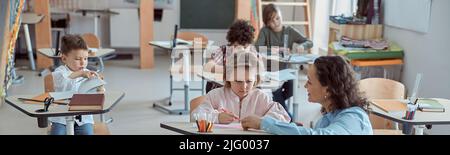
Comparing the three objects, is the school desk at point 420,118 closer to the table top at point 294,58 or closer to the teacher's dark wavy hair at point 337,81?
the teacher's dark wavy hair at point 337,81

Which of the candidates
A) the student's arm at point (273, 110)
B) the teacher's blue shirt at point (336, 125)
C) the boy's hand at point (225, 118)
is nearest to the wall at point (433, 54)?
the student's arm at point (273, 110)

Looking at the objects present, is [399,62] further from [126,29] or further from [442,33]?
[126,29]

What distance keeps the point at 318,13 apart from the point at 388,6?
5.92 ft

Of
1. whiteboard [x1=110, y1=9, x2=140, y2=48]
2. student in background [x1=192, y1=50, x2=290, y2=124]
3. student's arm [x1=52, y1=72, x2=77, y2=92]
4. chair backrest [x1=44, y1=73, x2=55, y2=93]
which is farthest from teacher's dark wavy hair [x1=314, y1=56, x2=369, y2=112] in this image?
whiteboard [x1=110, y1=9, x2=140, y2=48]

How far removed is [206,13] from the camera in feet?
23.8

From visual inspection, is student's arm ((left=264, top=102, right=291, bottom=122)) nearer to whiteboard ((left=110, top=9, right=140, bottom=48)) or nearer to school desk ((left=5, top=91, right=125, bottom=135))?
school desk ((left=5, top=91, right=125, bottom=135))

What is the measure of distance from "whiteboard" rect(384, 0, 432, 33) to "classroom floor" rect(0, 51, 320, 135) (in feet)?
3.32

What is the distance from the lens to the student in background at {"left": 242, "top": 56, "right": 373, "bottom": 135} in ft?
4.81

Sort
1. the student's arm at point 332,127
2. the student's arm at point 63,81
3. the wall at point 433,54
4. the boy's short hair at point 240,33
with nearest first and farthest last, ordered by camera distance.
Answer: the student's arm at point 332,127 → the student's arm at point 63,81 → the wall at point 433,54 → the boy's short hair at point 240,33

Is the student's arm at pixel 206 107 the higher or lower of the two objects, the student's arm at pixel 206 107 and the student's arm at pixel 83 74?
Answer: the lower

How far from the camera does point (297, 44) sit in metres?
4.27

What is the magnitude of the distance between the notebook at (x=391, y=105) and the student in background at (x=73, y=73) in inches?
53.3

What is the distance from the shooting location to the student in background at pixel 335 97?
1465 mm

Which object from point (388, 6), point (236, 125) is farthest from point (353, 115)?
point (388, 6)
